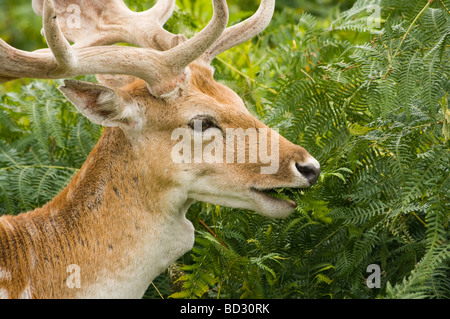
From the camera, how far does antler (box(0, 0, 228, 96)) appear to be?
4344 millimetres

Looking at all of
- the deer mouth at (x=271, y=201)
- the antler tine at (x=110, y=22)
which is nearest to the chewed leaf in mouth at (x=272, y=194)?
the deer mouth at (x=271, y=201)

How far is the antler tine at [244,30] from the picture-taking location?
207 inches

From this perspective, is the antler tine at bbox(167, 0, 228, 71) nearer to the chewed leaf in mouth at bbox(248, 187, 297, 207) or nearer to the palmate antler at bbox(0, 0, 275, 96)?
the palmate antler at bbox(0, 0, 275, 96)

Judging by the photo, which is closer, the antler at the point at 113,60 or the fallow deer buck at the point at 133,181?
the antler at the point at 113,60

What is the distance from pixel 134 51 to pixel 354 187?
1.92 meters

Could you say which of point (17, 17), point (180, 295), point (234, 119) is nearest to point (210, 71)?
point (234, 119)

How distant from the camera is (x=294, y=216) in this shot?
17.6 ft

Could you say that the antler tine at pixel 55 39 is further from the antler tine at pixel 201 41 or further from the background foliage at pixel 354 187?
the background foliage at pixel 354 187

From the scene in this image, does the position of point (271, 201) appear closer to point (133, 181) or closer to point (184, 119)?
point (184, 119)

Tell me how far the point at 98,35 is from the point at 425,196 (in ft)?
9.33

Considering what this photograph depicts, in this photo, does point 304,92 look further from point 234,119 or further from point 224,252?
point 224,252

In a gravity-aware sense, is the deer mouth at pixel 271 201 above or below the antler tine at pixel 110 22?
below

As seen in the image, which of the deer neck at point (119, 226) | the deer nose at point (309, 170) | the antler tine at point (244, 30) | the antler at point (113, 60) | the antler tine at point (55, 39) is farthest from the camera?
the antler tine at point (244, 30)

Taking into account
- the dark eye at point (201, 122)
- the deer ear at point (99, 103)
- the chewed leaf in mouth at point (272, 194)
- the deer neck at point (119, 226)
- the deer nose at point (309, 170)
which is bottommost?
the deer neck at point (119, 226)
